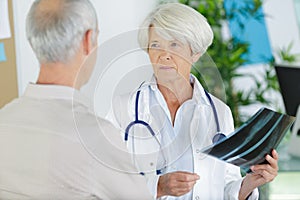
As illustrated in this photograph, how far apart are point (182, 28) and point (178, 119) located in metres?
0.25

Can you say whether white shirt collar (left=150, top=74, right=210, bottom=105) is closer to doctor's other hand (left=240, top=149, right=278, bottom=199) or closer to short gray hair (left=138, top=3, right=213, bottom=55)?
short gray hair (left=138, top=3, right=213, bottom=55)

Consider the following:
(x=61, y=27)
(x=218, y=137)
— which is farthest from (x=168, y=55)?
(x=61, y=27)

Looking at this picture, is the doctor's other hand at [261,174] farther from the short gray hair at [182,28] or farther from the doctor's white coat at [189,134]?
the short gray hair at [182,28]

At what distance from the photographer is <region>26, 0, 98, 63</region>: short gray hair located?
53.1 inches

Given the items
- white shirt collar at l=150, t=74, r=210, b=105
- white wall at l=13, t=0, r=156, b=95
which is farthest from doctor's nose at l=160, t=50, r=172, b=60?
white wall at l=13, t=0, r=156, b=95

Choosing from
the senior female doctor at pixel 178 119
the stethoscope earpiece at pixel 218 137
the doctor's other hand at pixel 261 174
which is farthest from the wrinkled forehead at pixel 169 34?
the doctor's other hand at pixel 261 174

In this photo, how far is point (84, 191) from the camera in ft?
4.32

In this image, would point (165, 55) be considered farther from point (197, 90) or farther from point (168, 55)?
point (197, 90)

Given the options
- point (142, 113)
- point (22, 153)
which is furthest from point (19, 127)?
point (142, 113)

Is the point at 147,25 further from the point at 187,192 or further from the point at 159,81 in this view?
the point at 187,192

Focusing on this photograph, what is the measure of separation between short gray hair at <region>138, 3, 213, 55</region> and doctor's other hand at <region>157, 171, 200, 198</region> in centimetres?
34

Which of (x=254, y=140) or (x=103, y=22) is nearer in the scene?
(x=254, y=140)

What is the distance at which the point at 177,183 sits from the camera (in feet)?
5.07

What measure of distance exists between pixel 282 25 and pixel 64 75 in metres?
3.55
